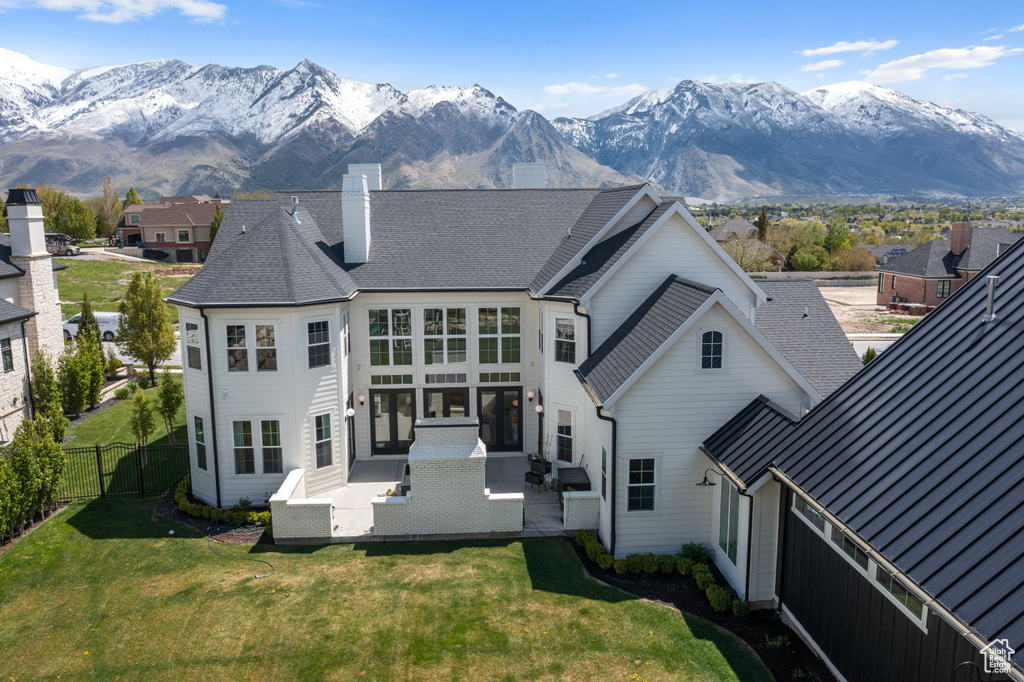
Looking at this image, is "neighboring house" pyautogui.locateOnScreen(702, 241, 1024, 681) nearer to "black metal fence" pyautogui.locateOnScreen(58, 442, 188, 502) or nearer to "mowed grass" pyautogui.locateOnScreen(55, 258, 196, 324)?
"black metal fence" pyautogui.locateOnScreen(58, 442, 188, 502)

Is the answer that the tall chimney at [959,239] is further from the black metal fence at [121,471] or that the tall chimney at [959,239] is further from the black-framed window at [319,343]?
the black metal fence at [121,471]

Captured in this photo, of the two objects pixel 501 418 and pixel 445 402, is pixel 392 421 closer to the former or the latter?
pixel 445 402

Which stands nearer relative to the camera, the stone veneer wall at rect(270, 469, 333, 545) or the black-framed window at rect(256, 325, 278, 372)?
the stone veneer wall at rect(270, 469, 333, 545)

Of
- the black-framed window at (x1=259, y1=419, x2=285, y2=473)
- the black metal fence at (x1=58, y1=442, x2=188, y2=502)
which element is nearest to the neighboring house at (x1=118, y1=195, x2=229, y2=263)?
the black metal fence at (x1=58, y1=442, x2=188, y2=502)

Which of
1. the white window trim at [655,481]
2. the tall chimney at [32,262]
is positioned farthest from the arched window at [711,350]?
the tall chimney at [32,262]

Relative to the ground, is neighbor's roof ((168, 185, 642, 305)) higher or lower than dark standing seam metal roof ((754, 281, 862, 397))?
higher

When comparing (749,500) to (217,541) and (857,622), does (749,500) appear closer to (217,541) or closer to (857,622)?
(857,622)

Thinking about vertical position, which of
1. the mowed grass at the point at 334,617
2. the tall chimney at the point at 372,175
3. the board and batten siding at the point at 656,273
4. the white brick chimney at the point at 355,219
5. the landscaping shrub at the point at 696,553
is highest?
the tall chimney at the point at 372,175
